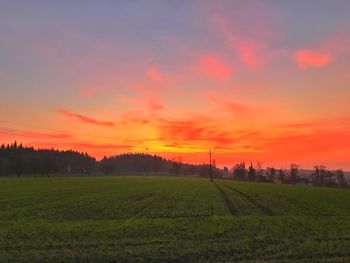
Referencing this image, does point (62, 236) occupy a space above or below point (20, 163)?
below

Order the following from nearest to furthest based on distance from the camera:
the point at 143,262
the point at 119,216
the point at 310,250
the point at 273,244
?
the point at 143,262 → the point at 310,250 → the point at 273,244 → the point at 119,216

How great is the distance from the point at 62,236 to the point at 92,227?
4419 millimetres

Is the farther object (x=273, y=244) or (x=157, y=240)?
(x=157, y=240)

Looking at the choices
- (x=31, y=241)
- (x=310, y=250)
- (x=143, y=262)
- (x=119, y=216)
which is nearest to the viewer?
(x=143, y=262)

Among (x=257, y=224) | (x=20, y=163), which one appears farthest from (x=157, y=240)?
(x=20, y=163)

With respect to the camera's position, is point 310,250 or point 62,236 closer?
point 310,250

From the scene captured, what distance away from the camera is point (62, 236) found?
24031 mm

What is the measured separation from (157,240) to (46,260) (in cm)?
649

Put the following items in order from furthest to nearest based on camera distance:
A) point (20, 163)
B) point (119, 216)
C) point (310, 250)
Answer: point (20, 163)
point (119, 216)
point (310, 250)

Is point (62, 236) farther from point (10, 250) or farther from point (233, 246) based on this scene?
point (233, 246)

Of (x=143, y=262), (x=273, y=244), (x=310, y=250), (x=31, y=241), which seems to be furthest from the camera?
(x=31, y=241)

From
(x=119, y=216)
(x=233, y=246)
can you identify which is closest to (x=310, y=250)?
(x=233, y=246)

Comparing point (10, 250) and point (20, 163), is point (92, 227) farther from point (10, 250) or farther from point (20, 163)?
point (20, 163)

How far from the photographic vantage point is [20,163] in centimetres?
18612
